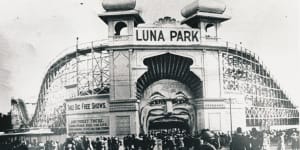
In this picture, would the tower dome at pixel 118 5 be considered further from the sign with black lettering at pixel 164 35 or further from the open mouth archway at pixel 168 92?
the open mouth archway at pixel 168 92

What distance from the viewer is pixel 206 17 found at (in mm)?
10672

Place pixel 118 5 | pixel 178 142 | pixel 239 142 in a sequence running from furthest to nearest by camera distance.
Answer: pixel 118 5 < pixel 178 142 < pixel 239 142

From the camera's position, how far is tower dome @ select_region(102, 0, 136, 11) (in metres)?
9.89

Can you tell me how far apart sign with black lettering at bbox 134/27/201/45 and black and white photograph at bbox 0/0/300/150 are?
2cm

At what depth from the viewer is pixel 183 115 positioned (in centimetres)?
1042

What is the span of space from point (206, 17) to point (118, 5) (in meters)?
2.13

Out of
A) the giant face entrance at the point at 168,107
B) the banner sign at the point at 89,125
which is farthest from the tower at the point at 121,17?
the banner sign at the point at 89,125

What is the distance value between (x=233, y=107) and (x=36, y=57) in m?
4.73

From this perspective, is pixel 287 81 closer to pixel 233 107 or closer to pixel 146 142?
pixel 233 107

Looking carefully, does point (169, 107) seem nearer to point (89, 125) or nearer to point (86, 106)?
point (86, 106)

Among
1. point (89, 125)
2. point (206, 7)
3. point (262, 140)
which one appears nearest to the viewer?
point (262, 140)

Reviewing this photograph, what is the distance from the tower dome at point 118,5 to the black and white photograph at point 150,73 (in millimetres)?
25

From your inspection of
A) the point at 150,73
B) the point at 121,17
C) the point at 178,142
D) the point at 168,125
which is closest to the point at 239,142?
the point at 178,142

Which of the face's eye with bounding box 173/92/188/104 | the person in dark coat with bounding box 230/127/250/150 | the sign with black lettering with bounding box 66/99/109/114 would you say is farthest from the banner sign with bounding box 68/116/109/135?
the person in dark coat with bounding box 230/127/250/150
